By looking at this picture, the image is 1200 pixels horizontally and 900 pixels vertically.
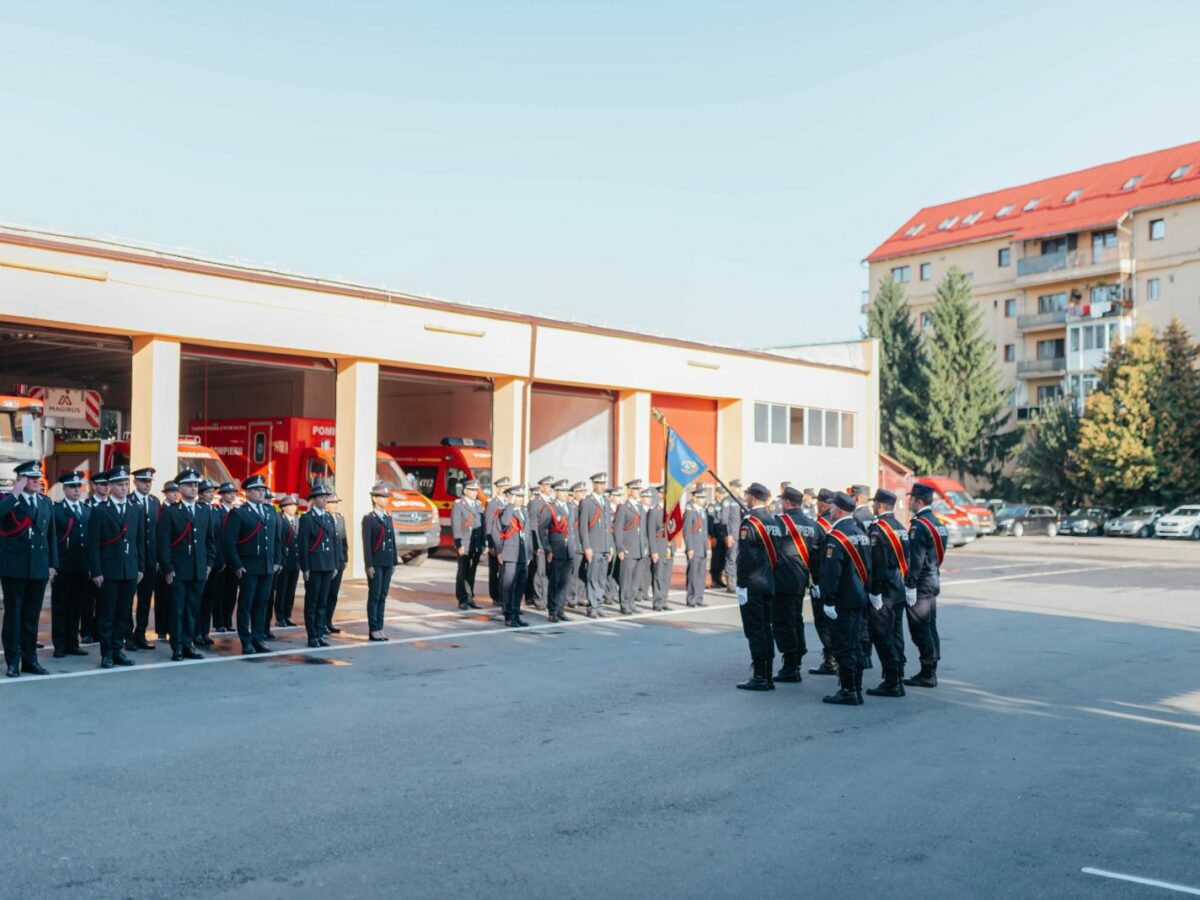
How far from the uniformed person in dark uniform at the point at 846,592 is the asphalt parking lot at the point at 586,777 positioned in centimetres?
31

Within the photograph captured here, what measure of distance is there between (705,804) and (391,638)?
26.6ft

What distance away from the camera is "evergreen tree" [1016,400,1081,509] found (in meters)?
55.2

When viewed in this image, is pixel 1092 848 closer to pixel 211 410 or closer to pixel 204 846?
pixel 204 846

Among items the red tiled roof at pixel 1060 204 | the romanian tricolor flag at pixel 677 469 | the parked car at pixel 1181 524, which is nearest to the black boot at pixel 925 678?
the romanian tricolor flag at pixel 677 469

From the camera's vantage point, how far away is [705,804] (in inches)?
268

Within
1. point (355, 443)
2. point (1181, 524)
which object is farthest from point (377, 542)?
point (1181, 524)

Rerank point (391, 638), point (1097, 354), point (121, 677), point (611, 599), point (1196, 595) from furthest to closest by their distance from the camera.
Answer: point (1097, 354), point (1196, 595), point (611, 599), point (391, 638), point (121, 677)

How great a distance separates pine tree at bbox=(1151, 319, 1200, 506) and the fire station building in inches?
872

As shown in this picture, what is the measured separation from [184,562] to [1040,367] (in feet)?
199

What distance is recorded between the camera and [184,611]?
41.2ft

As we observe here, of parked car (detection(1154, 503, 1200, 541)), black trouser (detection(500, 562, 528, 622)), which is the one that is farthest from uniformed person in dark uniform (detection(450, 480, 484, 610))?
parked car (detection(1154, 503, 1200, 541))

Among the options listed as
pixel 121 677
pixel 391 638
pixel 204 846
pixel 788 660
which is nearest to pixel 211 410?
pixel 391 638

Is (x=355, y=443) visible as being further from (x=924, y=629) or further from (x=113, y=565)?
(x=924, y=629)

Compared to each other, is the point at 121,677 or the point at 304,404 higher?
the point at 304,404
